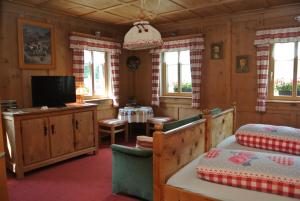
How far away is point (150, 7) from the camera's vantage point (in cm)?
399

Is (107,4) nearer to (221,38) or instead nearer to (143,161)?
(221,38)

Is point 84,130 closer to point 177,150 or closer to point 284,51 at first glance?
point 177,150

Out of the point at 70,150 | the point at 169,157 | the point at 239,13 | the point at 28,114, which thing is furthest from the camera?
the point at 239,13

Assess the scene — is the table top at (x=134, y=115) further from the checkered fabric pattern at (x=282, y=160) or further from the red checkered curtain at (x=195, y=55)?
Result: the checkered fabric pattern at (x=282, y=160)

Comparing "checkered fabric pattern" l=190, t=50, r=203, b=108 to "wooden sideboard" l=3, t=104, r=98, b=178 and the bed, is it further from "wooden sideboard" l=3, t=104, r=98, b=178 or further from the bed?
the bed

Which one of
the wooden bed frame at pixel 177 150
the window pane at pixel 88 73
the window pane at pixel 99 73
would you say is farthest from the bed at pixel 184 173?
the window pane at pixel 99 73

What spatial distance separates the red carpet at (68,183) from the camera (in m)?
2.73

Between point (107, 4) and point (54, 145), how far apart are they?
236 cm

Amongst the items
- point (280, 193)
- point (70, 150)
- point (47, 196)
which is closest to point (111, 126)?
point (70, 150)

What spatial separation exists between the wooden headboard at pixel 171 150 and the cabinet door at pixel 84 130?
235 cm

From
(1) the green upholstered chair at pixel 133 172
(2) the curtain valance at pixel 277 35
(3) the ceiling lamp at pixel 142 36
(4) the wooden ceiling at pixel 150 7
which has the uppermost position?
(4) the wooden ceiling at pixel 150 7

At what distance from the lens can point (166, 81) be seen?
5.50 metres

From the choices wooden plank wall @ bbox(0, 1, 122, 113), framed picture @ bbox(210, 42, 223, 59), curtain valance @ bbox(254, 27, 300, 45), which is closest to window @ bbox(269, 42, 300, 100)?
curtain valance @ bbox(254, 27, 300, 45)

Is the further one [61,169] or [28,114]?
[61,169]
